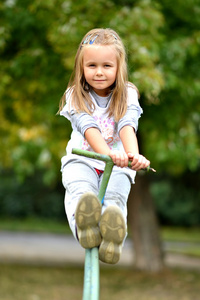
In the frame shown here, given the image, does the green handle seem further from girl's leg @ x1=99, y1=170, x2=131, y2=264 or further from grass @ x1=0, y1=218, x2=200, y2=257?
grass @ x1=0, y1=218, x2=200, y2=257

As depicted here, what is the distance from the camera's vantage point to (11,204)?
25.2m

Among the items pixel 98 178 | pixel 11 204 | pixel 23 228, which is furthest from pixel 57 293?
pixel 11 204

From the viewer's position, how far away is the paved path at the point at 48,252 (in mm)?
14414

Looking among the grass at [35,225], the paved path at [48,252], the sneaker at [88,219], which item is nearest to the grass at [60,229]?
the grass at [35,225]

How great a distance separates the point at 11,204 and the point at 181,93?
58.3 feet

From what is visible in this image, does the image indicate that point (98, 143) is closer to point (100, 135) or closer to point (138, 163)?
point (100, 135)

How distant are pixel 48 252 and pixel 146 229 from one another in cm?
497

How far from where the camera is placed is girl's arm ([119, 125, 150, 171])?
8.02ft

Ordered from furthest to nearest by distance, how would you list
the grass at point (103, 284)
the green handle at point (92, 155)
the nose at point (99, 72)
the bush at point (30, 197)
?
the bush at point (30, 197) < the grass at point (103, 284) < the nose at point (99, 72) < the green handle at point (92, 155)

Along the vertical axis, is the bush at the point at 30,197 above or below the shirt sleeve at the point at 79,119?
above

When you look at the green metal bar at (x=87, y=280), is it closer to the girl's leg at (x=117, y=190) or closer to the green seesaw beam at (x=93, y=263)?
the green seesaw beam at (x=93, y=263)

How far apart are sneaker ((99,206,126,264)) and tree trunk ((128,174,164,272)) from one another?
31.4 feet

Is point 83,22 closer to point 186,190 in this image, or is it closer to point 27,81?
point 27,81

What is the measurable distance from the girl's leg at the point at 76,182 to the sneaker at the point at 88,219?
0.35 feet
